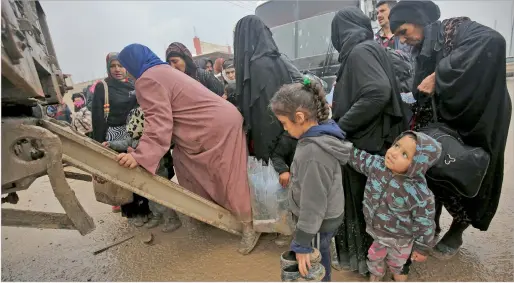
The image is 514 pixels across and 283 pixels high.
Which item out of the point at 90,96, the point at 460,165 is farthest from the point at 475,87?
the point at 90,96

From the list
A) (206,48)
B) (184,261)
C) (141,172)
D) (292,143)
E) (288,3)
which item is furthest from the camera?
(206,48)

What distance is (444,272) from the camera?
207 cm

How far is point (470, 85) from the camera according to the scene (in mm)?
1650

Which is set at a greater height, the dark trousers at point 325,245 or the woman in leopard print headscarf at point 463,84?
the woman in leopard print headscarf at point 463,84

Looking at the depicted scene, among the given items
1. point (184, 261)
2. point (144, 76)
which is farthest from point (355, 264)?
point (144, 76)

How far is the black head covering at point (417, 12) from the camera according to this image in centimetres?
188

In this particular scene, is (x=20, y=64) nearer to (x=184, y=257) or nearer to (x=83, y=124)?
(x=184, y=257)

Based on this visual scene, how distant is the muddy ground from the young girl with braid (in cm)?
84

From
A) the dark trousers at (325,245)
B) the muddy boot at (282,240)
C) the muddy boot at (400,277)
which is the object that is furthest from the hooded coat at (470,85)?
the muddy boot at (282,240)

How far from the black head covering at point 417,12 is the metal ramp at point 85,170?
187cm

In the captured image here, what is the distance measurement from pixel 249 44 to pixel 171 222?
1.93 m

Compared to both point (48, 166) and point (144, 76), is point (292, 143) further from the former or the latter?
point (48, 166)

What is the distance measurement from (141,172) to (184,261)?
942mm

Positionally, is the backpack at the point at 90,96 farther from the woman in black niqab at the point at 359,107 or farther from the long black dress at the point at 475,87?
the long black dress at the point at 475,87
